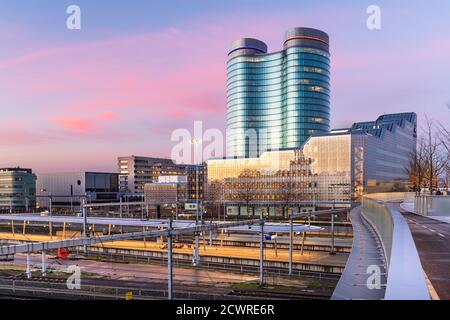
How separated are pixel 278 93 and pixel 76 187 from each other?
88.4 metres

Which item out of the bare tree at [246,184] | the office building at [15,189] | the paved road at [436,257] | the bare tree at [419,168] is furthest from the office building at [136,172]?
the paved road at [436,257]

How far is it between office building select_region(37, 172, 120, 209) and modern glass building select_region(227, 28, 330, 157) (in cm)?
5187

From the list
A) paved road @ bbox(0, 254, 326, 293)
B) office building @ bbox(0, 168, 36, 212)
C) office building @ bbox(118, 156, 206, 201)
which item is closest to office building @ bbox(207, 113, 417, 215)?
office building @ bbox(118, 156, 206, 201)

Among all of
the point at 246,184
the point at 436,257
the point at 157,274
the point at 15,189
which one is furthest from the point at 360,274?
the point at 15,189

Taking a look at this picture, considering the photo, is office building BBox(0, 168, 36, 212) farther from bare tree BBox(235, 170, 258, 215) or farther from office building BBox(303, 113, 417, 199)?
office building BBox(303, 113, 417, 199)

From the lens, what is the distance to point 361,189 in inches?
3706

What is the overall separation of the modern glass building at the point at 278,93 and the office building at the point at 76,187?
51.9 meters

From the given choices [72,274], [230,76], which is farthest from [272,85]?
[72,274]

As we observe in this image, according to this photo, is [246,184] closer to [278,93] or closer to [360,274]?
[278,93]

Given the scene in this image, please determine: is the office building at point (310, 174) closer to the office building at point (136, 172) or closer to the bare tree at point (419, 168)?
the bare tree at point (419, 168)

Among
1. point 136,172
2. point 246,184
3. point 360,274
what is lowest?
point 246,184

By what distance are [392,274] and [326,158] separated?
94.5 metres

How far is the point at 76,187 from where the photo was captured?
141375 mm

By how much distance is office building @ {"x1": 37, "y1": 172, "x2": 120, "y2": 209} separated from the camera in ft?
456
